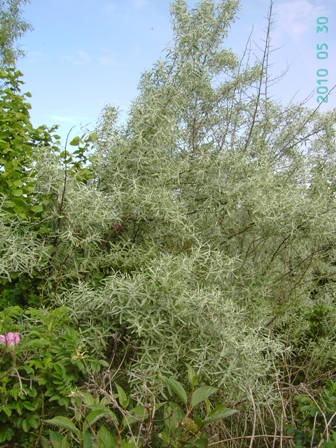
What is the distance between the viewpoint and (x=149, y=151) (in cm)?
269

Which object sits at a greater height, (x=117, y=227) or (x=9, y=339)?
(x=117, y=227)

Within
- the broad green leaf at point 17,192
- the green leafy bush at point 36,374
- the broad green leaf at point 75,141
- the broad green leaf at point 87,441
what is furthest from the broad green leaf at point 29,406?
the broad green leaf at point 75,141

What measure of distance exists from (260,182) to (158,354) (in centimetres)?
123

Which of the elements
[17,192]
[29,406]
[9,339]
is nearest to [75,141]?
[17,192]

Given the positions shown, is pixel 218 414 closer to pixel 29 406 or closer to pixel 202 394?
pixel 202 394

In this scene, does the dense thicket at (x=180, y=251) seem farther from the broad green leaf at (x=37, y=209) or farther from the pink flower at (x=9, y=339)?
the pink flower at (x=9, y=339)

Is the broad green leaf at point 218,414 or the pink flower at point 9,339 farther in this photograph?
the pink flower at point 9,339

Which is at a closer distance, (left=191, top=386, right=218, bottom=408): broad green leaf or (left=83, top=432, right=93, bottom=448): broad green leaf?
(left=83, top=432, right=93, bottom=448): broad green leaf

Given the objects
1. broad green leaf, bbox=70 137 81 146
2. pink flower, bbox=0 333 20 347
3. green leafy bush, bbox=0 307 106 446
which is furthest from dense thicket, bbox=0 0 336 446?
pink flower, bbox=0 333 20 347

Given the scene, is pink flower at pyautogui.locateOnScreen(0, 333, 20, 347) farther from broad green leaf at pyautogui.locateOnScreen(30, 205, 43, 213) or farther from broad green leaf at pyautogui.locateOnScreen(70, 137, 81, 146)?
broad green leaf at pyautogui.locateOnScreen(70, 137, 81, 146)

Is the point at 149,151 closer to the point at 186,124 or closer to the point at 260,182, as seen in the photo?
the point at 260,182

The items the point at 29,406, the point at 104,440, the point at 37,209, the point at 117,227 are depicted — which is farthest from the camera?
the point at 117,227

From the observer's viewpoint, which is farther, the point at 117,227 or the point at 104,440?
the point at 117,227

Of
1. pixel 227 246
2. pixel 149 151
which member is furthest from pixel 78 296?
pixel 227 246
